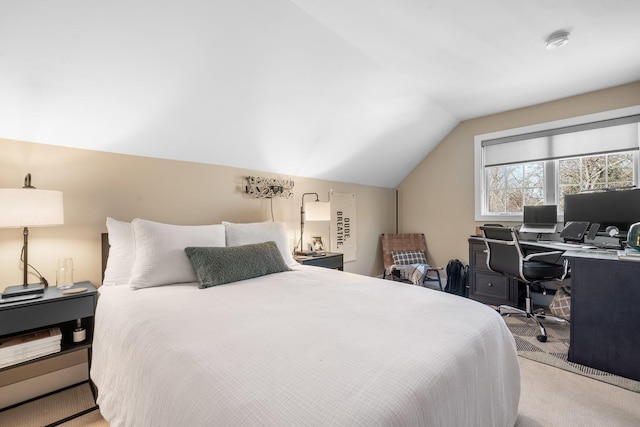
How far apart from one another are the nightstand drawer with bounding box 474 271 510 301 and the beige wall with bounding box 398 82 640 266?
0.60 metres

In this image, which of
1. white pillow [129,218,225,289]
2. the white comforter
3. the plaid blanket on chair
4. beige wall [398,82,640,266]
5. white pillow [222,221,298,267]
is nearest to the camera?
the white comforter

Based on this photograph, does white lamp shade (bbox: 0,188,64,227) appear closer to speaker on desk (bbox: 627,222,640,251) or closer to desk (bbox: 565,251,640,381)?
desk (bbox: 565,251,640,381)

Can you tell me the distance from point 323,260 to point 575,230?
2529 millimetres

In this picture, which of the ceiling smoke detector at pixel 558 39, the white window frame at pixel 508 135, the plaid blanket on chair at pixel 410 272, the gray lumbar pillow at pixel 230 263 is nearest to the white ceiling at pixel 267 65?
the ceiling smoke detector at pixel 558 39

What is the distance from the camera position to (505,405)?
4.34 feet

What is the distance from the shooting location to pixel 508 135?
3.81 metres

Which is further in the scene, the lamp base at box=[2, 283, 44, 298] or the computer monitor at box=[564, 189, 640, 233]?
the computer monitor at box=[564, 189, 640, 233]

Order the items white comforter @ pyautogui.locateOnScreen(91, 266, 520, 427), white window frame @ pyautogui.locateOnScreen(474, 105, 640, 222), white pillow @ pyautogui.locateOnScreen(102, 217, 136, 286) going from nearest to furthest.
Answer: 1. white comforter @ pyautogui.locateOnScreen(91, 266, 520, 427)
2. white pillow @ pyautogui.locateOnScreen(102, 217, 136, 286)
3. white window frame @ pyautogui.locateOnScreen(474, 105, 640, 222)

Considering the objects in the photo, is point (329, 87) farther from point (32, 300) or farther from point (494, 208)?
point (494, 208)

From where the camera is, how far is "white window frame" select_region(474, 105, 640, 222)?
3100mm

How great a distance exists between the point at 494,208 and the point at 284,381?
4149mm

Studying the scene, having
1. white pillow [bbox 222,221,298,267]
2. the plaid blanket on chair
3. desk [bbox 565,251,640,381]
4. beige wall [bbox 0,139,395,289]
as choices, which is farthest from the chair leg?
beige wall [bbox 0,139,395,289]

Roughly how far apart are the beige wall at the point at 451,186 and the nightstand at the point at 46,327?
423 cm

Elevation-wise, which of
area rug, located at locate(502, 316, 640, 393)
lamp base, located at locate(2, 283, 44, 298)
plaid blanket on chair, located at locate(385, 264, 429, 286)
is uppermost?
lamp base, located at locate(2, 283, 44, 298)
